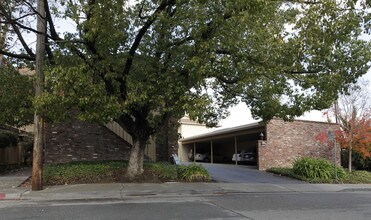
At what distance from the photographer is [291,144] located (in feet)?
84.4

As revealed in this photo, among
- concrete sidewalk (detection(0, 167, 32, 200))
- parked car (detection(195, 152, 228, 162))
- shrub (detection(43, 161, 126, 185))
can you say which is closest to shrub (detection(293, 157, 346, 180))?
shrub (detection(43, 161, 126, 185))

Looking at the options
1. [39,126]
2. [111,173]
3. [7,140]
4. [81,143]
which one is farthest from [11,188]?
[7,140]

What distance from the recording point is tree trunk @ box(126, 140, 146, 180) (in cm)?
1566

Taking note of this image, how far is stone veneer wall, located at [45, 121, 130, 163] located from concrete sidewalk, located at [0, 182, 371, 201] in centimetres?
594

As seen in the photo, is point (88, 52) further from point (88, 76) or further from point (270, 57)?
point (270, 57)

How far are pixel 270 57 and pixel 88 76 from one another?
6168 millimetres

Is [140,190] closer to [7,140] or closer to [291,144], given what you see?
[7,140]

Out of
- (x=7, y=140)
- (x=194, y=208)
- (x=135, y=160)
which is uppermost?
(x=7, y=140)

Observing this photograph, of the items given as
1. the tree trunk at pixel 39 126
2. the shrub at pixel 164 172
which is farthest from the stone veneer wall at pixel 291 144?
the tree trunk at pixel 39 126

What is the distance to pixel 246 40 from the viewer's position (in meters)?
13.3

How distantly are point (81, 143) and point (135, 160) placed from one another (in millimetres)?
5683

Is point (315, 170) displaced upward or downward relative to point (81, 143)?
downward

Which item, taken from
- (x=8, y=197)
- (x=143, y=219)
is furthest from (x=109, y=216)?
(x=8, y=197)

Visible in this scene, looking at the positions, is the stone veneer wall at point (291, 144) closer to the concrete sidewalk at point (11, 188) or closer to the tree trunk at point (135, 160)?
the tree trunk at point (135, 160)
